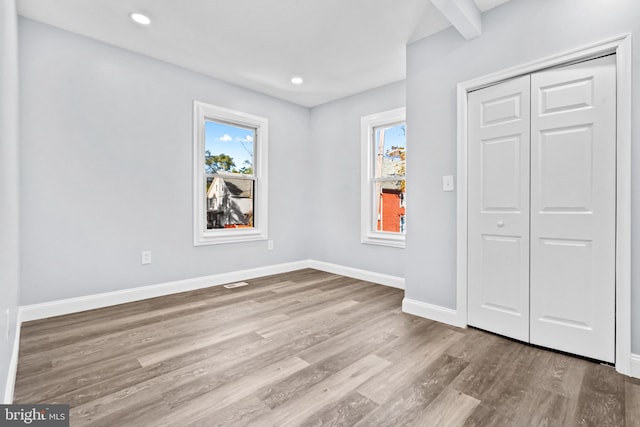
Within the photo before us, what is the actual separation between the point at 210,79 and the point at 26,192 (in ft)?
6.97

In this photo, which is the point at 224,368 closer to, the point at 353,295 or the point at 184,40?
the point at 353,295

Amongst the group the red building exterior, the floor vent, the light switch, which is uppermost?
the light switch

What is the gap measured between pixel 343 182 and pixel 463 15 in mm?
2508

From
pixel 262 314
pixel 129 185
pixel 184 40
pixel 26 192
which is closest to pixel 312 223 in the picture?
pixel 262 314

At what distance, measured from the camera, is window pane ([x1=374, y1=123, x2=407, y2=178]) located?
13.0 ft

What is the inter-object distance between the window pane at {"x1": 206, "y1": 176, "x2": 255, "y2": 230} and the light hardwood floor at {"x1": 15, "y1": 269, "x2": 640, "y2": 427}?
4.59 ft

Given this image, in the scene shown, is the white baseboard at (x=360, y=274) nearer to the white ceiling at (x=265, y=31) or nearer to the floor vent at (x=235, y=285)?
the floor vent at (x=235, y=285)

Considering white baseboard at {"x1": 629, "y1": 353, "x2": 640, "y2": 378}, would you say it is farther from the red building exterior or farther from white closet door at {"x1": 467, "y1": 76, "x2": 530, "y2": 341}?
the red building exterior

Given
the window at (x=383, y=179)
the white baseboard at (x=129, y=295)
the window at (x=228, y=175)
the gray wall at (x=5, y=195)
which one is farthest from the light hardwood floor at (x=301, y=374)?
the window at (x=383, y=179)

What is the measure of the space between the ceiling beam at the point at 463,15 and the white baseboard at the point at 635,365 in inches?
93.3

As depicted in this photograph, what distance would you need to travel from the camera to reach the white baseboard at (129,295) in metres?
2.66

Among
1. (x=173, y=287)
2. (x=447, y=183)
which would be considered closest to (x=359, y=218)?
(x=447, y=183)

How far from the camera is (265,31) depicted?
2797 millimetres

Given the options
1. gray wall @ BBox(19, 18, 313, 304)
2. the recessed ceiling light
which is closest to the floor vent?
gray wall @ BBox(19, 18, 313, 304)
